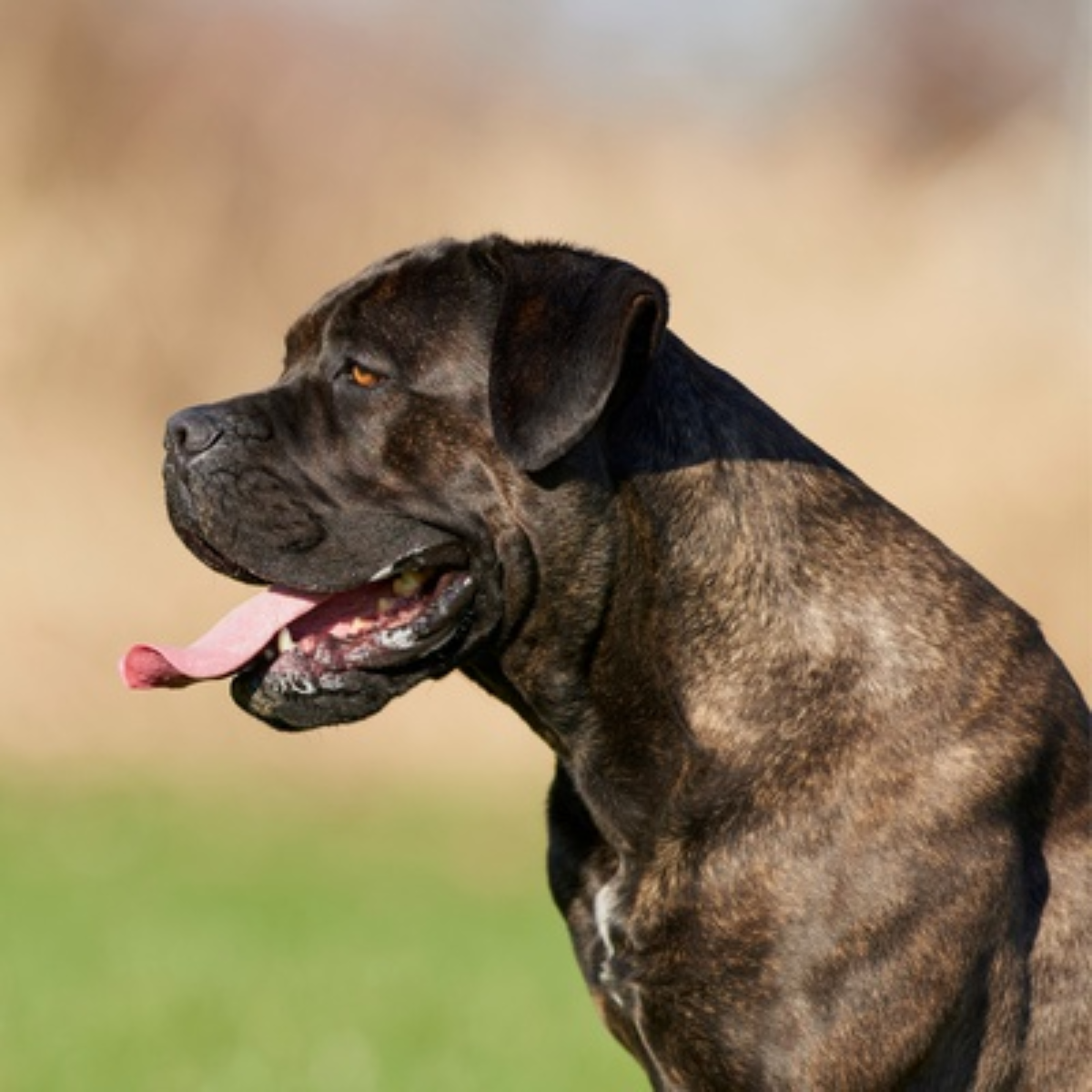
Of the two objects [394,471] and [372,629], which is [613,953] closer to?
[372,629]

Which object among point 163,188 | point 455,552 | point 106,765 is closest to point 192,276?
point 163,188

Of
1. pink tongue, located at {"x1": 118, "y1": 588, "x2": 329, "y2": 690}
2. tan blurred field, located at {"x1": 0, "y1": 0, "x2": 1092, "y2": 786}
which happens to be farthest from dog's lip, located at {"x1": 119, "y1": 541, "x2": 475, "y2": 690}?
tan blurred field, located at {"x1": 0, "y1": 0, "x2": 1092, "y2": 786}

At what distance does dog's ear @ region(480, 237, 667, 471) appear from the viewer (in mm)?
4289

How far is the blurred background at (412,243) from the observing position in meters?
16.8

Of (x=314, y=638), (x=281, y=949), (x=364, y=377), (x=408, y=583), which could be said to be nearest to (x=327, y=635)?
(x=314, y=638)

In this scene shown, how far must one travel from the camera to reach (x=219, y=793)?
1677 cm

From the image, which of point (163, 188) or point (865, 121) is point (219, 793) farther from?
point (865, 121)

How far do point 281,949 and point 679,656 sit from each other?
276 inches

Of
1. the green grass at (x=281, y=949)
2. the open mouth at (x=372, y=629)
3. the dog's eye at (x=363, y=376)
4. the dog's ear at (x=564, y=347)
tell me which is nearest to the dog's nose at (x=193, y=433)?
the dog's eye at (x=363, y=376)

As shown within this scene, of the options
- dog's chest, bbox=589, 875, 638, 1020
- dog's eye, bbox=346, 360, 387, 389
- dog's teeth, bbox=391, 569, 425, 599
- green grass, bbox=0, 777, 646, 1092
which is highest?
dog's eye, bbox=346, 360, 387, 389

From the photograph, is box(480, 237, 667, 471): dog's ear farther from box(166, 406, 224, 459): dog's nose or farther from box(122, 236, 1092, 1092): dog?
box(166, 406, 224, 459): dog's nose

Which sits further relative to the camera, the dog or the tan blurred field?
the tan blurred field

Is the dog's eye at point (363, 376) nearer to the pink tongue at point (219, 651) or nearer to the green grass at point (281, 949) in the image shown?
the pink tongue at point (219, 651)

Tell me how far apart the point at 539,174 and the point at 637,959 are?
17043mm
